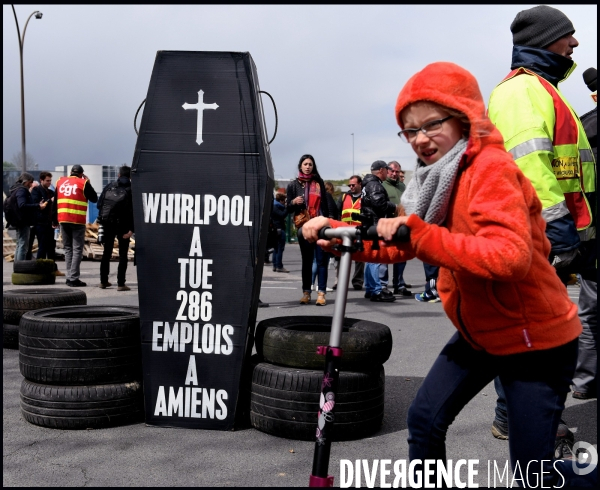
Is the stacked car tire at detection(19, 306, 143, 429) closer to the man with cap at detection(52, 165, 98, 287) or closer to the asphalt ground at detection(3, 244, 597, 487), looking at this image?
the asphalt ground at detection(3, 244, 597, 487)

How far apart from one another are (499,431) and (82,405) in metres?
2.54

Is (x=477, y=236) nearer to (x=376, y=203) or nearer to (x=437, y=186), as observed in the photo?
(x=437, y=186)

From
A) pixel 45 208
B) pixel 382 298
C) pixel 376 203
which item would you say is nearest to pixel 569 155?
pixel 376 203

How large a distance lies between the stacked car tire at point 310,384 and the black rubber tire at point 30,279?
936cm

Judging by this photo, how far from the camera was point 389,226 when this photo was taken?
7.73 feet

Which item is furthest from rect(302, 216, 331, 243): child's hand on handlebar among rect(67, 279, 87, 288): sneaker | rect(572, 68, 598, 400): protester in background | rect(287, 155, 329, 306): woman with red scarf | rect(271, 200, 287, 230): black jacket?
rect(67, 279, 87, 288): sneaker

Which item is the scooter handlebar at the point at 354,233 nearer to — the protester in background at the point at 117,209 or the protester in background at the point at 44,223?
the protester in background at the point at 117,209

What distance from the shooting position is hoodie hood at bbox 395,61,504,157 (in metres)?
2.48

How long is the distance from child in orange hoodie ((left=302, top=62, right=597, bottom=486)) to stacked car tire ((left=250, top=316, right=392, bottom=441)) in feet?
5.13

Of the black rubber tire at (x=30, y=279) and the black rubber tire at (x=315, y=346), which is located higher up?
the black rubber tire at (x=315, y=346)

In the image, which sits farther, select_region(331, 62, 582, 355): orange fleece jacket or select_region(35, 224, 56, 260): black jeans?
select_region(35, 224, 56, 260): black jeans

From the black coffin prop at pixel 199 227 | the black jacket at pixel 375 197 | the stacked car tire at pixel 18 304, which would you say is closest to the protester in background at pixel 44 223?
the black jacket at pixel 375 197

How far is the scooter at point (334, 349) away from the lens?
7.89 feet

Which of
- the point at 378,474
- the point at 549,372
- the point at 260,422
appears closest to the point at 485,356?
the point at 549,372
